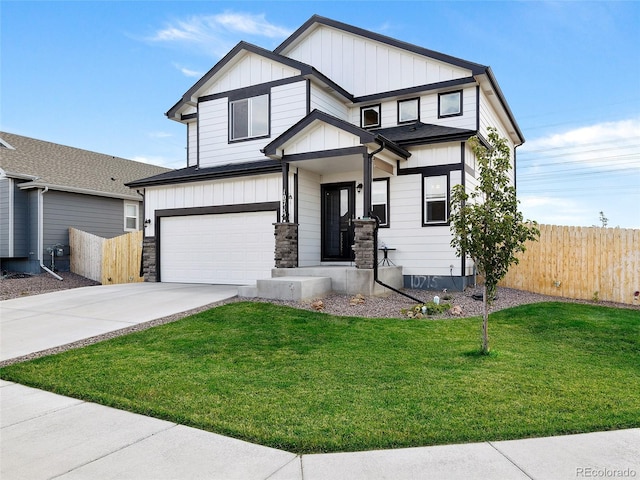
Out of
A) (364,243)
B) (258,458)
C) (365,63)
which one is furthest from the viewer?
(365,63)

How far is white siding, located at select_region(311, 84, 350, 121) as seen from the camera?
1241cm

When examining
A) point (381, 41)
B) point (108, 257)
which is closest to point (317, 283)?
point (381, 41)

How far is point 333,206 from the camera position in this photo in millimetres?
12758

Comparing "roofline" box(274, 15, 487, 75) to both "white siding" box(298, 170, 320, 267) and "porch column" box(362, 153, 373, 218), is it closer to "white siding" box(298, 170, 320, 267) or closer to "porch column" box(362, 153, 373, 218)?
"porch column" box(362, 153, 373, 218)

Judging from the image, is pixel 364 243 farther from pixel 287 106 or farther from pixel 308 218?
pixel 287 106

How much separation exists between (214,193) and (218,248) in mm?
1742

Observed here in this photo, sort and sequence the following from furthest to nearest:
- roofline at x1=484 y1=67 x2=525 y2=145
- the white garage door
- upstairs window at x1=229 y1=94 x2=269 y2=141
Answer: upstairs window at x1=229 y1=94 x2=269 y2=141 < the white garage door < roofline at x1=484 y1=67 x2=525 y2=145

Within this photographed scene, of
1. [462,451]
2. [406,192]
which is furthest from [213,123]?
[462,451]

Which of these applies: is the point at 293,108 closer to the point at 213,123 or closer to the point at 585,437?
the point at 213,123

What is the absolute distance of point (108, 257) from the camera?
1599 centimetres

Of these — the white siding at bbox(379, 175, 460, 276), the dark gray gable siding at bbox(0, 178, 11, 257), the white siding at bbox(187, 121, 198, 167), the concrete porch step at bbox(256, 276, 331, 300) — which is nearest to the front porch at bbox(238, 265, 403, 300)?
the concrete porch step at bbox(256, 276, 331, 300)

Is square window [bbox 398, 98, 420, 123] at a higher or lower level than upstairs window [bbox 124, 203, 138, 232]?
higher

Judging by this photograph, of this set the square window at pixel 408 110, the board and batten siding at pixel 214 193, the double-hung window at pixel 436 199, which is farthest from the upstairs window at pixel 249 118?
the double-hung window at pixel 436 199

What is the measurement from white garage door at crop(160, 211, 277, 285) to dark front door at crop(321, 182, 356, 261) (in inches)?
65.1
